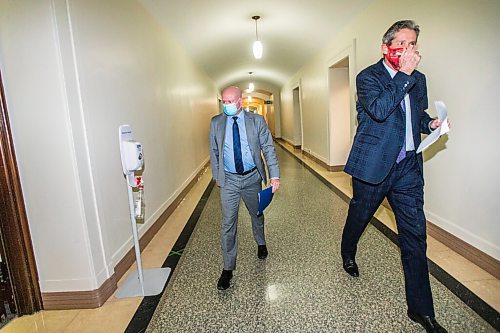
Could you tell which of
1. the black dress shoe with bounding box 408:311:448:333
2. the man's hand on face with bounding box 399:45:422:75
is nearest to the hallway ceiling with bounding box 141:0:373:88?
the man's hand on face with bounding box 399:45:422:75

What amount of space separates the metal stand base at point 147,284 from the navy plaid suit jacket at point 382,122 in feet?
5.24

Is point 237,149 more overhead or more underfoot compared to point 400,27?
more underfoot

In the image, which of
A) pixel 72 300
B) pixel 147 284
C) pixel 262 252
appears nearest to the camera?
pixel 72 300

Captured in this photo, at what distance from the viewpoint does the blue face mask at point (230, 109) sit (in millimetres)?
2064

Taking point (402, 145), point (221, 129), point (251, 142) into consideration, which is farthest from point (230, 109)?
point (402, 145)

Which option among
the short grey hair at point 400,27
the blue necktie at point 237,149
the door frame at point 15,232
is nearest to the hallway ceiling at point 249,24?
the blue necktie at point 237,149

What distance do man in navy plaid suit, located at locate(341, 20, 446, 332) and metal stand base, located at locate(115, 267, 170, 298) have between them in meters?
1.59

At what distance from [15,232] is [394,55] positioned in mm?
2438

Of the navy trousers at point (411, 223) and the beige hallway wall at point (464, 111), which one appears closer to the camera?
the navy trousers at point (411, 223)

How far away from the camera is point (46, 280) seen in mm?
1991

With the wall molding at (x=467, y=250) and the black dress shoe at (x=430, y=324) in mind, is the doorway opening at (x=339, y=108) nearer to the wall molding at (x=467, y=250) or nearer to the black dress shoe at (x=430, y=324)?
the wall molding at (x=467, y=250)

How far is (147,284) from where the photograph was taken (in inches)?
87.7

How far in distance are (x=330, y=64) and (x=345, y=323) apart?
4.84 m

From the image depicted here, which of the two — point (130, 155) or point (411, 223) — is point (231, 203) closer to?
point (130, 155)
